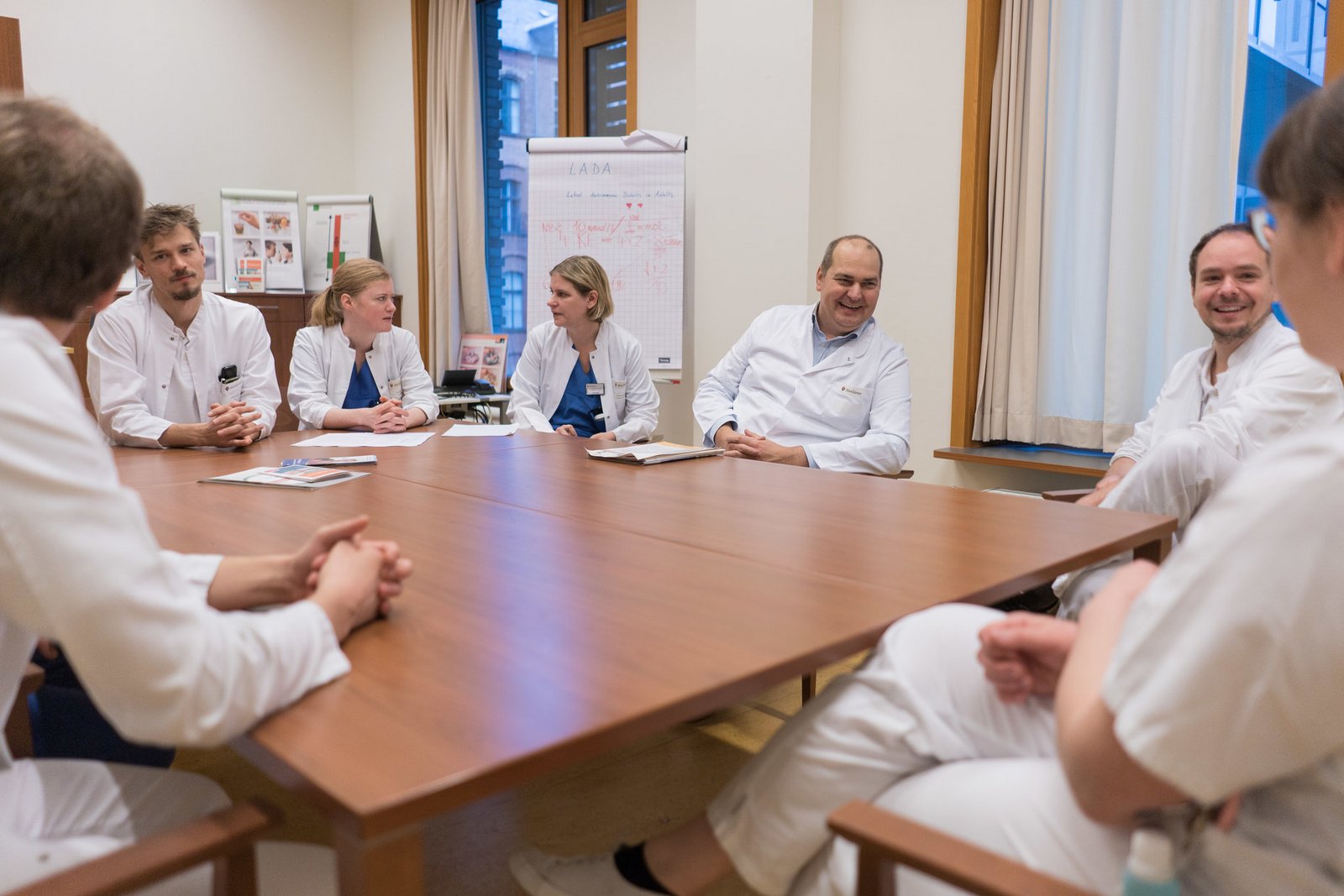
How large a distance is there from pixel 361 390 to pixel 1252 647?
3600 millimetres

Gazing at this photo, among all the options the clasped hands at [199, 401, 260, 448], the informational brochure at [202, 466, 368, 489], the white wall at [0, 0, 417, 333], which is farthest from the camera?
the white wall at [0, 0, 417, 333]

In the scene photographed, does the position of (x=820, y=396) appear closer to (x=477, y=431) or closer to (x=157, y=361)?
(x=477, y=431)

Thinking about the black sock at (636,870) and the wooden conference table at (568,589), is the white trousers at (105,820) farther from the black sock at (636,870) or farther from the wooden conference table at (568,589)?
the black sock at (636,870)

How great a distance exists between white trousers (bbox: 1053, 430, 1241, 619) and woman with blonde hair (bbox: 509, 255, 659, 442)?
208 cm

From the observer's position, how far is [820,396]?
3.52m

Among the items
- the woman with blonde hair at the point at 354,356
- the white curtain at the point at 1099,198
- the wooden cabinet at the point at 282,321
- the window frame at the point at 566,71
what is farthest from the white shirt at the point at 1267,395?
the wooden cabinet at the point at 282,321

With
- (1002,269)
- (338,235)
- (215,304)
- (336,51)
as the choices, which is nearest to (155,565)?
(215,304)

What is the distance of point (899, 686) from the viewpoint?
120 centimetres

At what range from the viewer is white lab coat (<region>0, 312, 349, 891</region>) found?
0.85 metres

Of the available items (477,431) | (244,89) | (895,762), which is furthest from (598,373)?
(244,89)

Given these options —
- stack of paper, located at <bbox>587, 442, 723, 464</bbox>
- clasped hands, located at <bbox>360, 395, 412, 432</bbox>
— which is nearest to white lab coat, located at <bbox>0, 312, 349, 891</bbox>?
stack of paper, located at <bbox>587, 442, 723, 464</bbox>

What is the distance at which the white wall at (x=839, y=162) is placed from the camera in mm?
4270

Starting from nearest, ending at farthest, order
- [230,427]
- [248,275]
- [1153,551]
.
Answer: [1153,551], [230,427], [248,275]

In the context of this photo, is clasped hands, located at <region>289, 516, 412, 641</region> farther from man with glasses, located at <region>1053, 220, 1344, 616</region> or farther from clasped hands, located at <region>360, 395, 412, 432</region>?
clasped hands, located at <region>360, 395, 412, 432</region>
